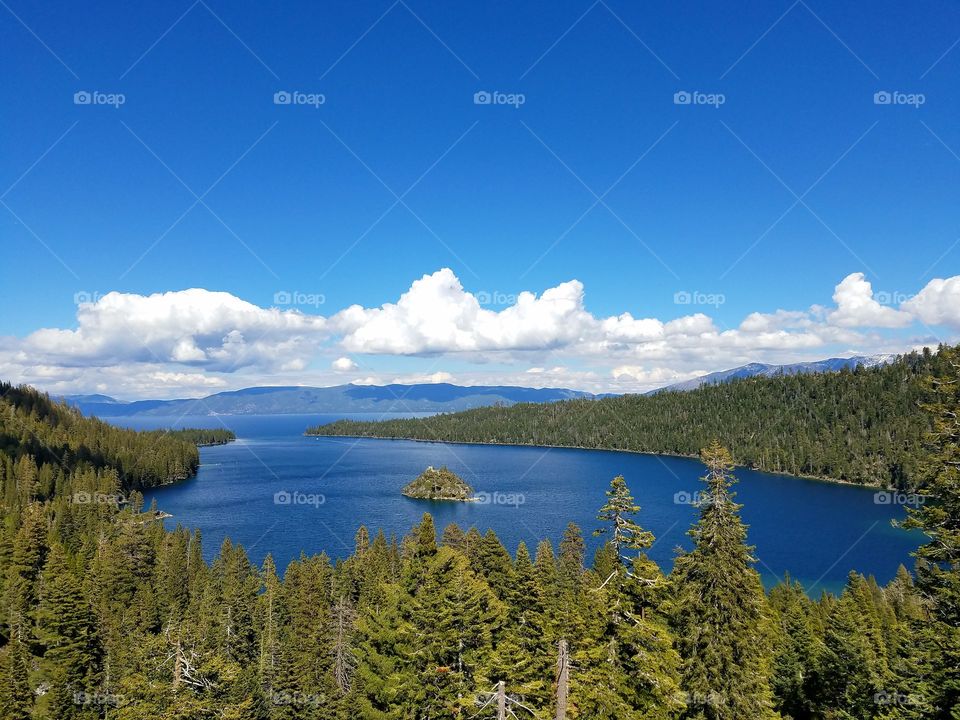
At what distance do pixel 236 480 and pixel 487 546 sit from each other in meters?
167

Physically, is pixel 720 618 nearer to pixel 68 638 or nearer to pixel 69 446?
pixel 68 638

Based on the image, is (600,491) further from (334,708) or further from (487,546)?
(334,708)

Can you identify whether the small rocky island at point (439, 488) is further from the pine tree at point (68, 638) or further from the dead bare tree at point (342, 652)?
the pine tree at point (68, 638)

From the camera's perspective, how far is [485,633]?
2825 centimetres

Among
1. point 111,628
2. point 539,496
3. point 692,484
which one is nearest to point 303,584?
point 111,628

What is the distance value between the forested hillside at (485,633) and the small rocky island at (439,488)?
82.7 meters

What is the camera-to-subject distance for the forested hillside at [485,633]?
19.4 metres

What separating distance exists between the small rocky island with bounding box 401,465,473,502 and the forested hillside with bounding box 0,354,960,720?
82.7 metres

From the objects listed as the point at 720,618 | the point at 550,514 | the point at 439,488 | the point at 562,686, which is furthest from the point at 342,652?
the point at 439,488

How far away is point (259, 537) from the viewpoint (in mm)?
106875

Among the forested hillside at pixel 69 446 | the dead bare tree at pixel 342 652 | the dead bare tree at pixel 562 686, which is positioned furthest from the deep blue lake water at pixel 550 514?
the dead bare tree at pixel 562 686

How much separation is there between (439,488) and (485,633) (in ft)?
417

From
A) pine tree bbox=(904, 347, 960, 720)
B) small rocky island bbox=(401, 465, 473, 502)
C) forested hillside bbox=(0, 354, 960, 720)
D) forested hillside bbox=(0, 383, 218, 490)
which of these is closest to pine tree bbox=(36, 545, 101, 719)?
forested hillside bbox=(0, 354, 960, 720)

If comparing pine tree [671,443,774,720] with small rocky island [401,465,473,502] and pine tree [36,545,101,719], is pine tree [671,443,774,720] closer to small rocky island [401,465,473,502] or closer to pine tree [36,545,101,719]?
pine tree [36,545,101,719]
